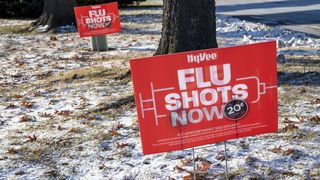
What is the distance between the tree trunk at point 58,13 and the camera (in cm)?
1459

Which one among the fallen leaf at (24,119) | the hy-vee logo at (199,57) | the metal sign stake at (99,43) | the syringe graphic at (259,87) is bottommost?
the fallen leaf at (24,119)

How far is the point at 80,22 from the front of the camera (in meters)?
10.0

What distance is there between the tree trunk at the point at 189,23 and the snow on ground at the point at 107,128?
1.10m

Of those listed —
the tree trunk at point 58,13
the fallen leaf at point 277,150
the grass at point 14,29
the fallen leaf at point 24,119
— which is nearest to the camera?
the fallen leaf at point 277,150

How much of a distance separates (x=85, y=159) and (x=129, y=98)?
189cm

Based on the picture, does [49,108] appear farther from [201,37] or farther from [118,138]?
[201,37]

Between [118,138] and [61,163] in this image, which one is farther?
[118,138]

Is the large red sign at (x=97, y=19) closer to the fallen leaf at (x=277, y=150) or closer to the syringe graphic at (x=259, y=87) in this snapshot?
the fallen leaf at (x=277, y=150)

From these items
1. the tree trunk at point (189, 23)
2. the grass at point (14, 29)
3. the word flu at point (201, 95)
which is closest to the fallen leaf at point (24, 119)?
the tree trunk at point (189, 23)

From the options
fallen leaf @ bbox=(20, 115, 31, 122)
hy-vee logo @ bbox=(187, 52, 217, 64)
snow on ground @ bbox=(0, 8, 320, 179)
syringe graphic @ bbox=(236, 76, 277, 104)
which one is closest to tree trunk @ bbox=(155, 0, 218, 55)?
snow on ground @ bbox=(0, 8, 320, 179)

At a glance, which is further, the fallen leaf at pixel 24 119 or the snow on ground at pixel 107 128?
the fallen leaf at pixel 24 119

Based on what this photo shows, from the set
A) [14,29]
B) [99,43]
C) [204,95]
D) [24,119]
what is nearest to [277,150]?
[204,95]

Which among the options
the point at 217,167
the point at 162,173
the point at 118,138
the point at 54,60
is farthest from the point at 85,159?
the point at 54,60

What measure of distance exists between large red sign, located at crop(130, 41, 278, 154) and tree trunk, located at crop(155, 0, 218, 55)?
3097mm
